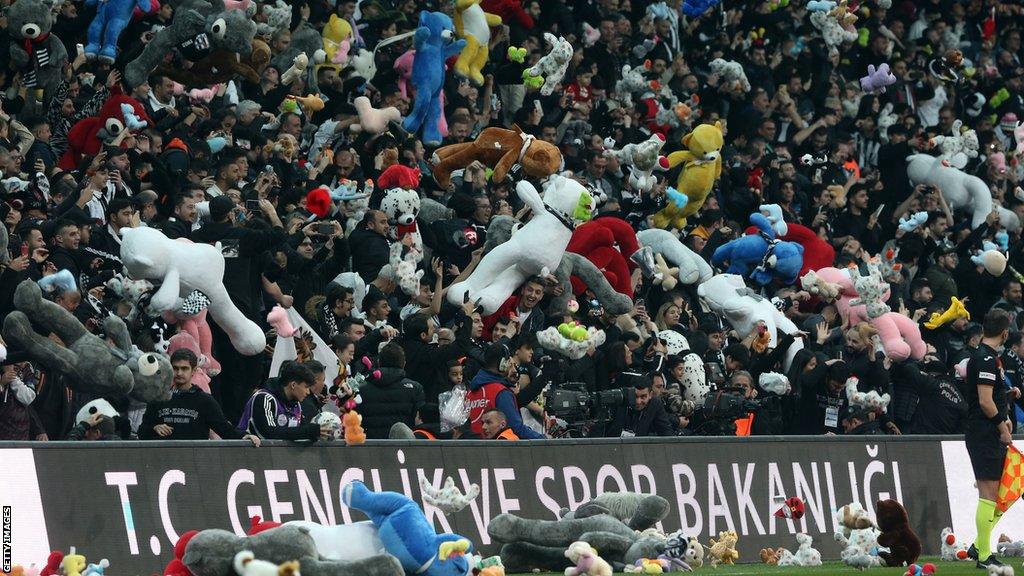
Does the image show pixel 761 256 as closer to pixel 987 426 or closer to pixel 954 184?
pixel 954 184

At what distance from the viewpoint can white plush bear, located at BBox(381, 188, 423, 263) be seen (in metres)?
16.3

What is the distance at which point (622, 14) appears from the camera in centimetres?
2259

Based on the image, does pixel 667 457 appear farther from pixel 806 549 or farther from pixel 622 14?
pixel 622 14

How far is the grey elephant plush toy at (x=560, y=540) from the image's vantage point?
39.9ft

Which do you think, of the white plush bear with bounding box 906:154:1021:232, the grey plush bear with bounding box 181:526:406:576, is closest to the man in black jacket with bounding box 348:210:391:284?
the grey plush bear with bounding box 181:526:406:576

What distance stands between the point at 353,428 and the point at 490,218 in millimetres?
5446

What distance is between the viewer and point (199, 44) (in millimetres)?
17031

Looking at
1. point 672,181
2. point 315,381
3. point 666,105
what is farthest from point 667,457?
point 666,105

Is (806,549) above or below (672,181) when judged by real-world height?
below

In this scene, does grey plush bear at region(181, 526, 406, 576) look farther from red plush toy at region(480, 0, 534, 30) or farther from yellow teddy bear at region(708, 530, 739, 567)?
red plush toy at region(480, 0, 534, 30)

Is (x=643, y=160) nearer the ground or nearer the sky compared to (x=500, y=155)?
nearer the ground

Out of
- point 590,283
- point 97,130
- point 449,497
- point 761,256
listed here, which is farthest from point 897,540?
point 97,130

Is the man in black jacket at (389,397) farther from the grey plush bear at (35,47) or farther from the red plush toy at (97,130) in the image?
the grey plush bear at (35,47)

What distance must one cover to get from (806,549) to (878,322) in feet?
16.2
